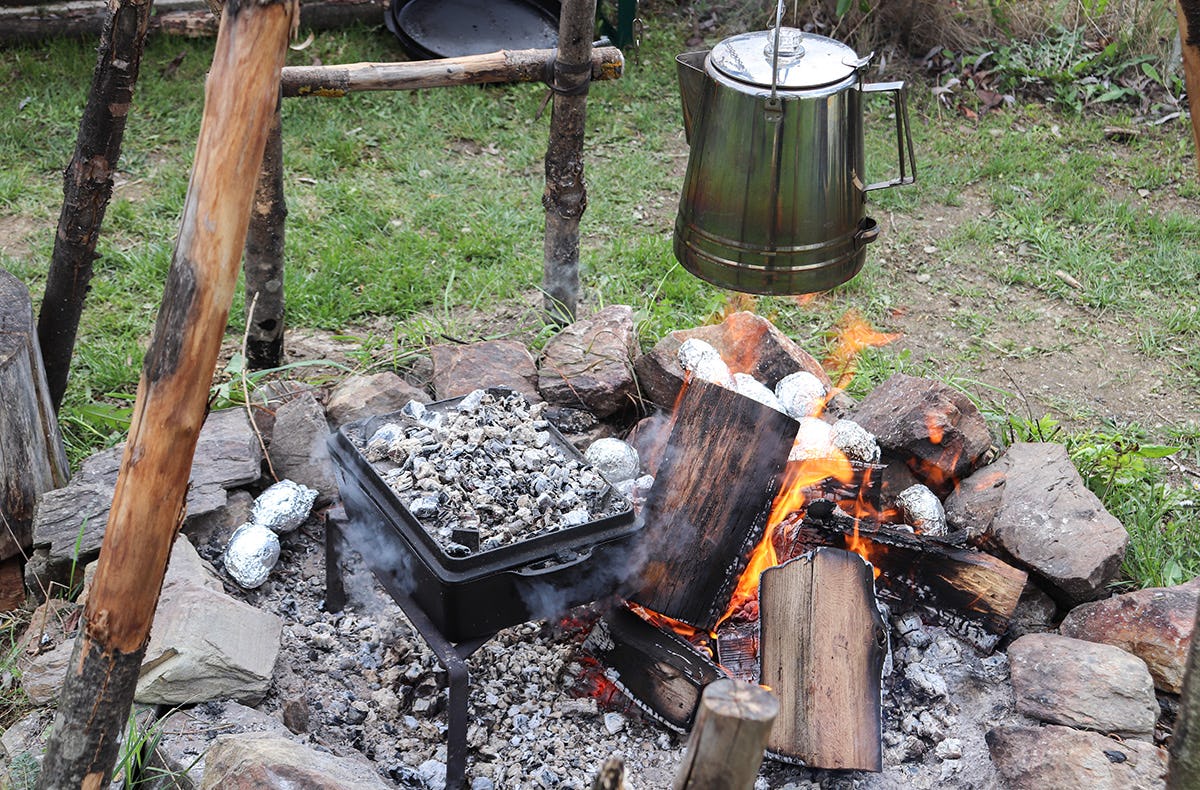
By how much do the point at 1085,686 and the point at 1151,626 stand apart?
298 mm

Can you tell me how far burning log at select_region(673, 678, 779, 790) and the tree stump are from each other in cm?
233

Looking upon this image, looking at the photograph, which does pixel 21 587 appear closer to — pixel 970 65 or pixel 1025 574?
pixel 1025 574

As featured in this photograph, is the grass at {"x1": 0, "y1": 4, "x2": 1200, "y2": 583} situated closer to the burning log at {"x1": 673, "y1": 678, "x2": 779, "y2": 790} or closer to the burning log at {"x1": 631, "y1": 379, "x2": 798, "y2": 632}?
the burning log at {"x1": 631, "y1": 379, "x2": 798, "y2": 632}

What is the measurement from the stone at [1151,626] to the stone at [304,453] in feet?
7.13

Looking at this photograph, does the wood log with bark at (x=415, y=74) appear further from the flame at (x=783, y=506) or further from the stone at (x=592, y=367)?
the flame at (x=783, y=506)

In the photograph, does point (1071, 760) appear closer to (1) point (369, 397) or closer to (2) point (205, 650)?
(2) point (205, 650)

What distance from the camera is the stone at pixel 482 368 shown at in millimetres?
3494

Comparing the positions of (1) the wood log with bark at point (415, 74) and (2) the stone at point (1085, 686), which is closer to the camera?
(2) the stone at point (1085, 686)

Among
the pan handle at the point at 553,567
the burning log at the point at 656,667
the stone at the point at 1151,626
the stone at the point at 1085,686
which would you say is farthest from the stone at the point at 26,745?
the stone at the point at 1151,626

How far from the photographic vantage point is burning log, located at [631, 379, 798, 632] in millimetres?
2723

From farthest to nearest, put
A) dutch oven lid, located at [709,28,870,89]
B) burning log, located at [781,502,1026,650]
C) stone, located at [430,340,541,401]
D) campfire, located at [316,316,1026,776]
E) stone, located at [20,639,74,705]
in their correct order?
stone, located at [430,340,541,401] < burning log, located at [781,502,1026,650] < stone, located at [20,639,74,705] < campfire, located at [316,316,1026,776] < dutch oven lid, located at [709,28,870,89]

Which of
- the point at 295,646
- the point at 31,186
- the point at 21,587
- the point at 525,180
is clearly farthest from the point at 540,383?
the point at 31,186

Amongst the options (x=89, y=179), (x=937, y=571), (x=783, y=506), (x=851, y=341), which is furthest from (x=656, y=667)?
(x=851, y=341)

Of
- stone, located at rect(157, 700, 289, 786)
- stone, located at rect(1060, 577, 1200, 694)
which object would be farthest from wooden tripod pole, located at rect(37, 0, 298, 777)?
stone, located at rect(1060, 577, 1200, 694)
